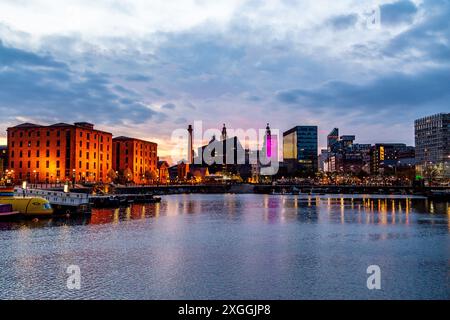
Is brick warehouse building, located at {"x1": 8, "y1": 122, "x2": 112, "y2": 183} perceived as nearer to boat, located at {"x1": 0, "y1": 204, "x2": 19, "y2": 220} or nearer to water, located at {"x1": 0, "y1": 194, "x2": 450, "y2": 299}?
boat, located at {"x1": 0, "y1": 204, "x2": 19, "y2": 220}

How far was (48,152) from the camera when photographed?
14500 centimetres

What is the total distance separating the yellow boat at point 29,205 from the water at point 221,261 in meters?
7.42

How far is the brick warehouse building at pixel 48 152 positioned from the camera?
144 meters

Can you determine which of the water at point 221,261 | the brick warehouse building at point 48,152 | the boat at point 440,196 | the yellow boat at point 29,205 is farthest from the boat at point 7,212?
the boat at point 440,196

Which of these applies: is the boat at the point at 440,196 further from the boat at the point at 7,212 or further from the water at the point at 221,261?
the boat at the point at 7,212

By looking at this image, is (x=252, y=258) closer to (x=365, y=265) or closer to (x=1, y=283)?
(x=365, y=265)

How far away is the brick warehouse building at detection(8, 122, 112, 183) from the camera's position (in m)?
144

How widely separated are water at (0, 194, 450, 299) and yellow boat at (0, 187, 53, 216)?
24.3 feet

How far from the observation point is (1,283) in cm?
3042

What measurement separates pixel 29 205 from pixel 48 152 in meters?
77.3

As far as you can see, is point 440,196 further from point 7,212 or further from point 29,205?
point 7,212

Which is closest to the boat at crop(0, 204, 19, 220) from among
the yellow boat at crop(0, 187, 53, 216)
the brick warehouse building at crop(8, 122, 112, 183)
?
the yellow boat at crop(0, 187, 53, 216)
